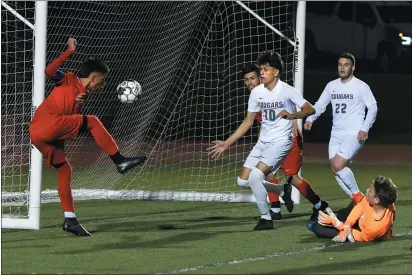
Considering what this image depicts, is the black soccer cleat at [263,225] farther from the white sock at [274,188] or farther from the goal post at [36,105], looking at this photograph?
the goal post at [36,105]

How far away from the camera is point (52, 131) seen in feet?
33.8

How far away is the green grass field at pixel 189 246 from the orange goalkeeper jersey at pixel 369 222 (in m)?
0.10

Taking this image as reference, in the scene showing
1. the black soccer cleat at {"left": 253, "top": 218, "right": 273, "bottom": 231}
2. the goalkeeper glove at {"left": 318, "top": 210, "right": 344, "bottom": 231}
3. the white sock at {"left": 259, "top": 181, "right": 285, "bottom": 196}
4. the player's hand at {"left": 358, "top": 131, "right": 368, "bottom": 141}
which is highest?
the player's hand at {"left": 358, "top": 131, "right": 368, "bottom": 141}

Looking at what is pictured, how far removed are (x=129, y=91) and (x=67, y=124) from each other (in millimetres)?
2640

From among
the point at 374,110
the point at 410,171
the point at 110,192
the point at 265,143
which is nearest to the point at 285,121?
the point at 265,143

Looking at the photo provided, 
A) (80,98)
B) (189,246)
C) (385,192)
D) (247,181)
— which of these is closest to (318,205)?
(247,181)

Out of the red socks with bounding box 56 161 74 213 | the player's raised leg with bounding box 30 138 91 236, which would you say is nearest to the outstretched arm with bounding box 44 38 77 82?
the player's raised leg with bounding box 30 138 91 236

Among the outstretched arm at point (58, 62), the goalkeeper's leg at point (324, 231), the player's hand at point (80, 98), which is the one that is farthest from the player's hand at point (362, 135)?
the outstretched arm at point (58, 62)

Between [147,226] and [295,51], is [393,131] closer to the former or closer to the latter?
[295,51]

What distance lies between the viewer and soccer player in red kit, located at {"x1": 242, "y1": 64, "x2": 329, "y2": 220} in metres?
11.8

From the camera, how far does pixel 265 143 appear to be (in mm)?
11172

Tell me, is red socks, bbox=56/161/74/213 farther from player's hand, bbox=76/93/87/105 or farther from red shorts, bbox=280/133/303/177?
red shorts, bbox=280/133/303/177

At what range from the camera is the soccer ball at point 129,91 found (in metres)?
12.8

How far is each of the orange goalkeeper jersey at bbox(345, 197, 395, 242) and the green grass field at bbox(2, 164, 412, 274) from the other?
10 cm
